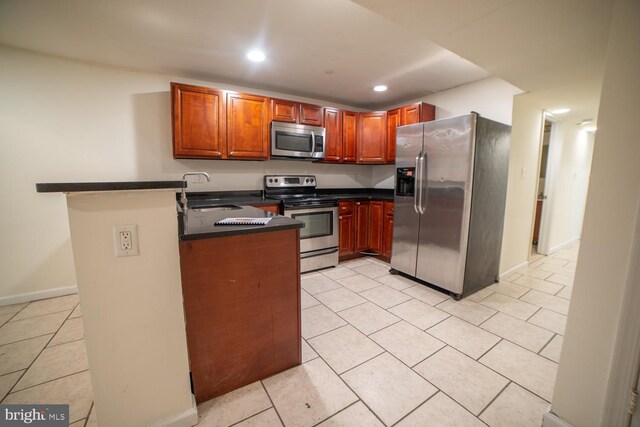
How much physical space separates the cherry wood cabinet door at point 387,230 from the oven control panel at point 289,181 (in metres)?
1.18

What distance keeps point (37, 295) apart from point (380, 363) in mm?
3440

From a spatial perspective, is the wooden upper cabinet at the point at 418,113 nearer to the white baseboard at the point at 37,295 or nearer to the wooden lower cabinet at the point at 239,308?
the wooden lower cabinet at the point at 239,308

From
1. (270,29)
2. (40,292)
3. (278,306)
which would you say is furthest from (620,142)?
(40,292)

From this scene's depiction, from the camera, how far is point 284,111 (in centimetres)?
336

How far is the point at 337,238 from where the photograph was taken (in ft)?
11.5

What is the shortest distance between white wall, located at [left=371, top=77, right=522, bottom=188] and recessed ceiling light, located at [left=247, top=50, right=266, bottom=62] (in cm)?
246

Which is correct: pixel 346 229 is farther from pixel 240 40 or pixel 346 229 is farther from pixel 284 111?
pixel 240 40

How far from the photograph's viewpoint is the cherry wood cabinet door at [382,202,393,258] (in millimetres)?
3506

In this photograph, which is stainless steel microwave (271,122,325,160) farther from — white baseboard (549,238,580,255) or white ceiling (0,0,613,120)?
white baseboard (549,238,580,255)

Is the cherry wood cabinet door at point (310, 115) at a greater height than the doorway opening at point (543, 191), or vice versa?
the cherry wood cabinet door at point (310, 115)

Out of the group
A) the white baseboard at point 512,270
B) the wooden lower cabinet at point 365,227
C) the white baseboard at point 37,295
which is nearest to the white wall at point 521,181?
the white baseboard at point 512,270

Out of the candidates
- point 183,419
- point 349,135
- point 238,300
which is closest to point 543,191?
point 349,135

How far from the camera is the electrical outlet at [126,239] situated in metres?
1.05

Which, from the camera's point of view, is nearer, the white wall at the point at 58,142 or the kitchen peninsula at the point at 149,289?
the kitchen peninsula at the point at 149,289
